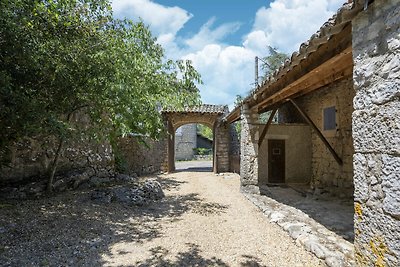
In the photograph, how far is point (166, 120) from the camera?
12.6 metres

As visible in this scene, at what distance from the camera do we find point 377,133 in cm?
206

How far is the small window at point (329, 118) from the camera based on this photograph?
718cm

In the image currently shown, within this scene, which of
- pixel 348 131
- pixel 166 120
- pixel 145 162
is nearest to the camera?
pixel 348 131

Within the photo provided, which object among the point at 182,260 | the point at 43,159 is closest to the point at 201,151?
the point at 43,159

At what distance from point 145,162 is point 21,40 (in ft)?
28.3

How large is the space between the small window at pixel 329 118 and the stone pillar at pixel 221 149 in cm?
596

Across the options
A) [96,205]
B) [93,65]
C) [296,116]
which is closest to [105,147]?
[96,205]

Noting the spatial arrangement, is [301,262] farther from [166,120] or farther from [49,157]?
[166,120]

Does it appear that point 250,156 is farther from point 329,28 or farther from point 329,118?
point 329,28

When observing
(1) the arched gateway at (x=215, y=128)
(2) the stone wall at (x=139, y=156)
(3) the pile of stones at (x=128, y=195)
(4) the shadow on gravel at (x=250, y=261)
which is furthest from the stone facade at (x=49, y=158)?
(1) the arched gateway at (x=215, y=128)

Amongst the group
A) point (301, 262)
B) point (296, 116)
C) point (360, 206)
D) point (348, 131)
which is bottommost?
point (301, 262)

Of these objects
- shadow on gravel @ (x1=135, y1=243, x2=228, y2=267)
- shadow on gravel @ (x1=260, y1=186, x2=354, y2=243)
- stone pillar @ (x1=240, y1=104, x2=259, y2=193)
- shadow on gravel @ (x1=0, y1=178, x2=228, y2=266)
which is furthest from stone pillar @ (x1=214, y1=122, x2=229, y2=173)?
shadow on gravel @ (x1=135, y1=243, x2=228, y2=267)

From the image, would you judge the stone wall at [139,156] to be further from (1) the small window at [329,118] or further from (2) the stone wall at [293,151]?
(1) the small window at [329,118]

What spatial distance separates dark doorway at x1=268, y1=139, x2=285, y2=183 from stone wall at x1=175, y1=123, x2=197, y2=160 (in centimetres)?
1994
